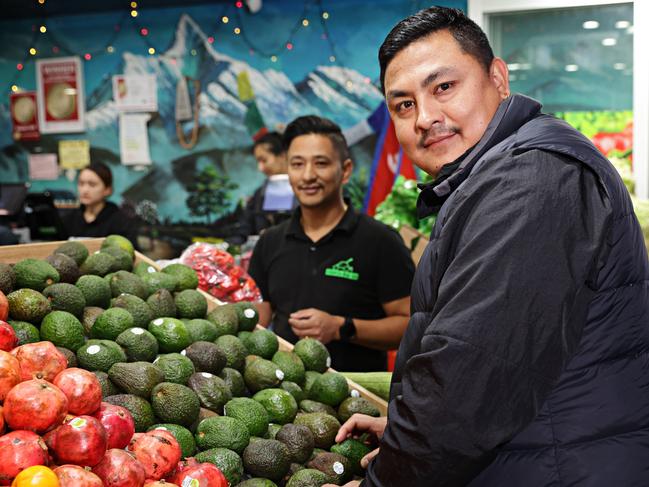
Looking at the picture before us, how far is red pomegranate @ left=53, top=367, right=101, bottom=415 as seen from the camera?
4.65 feet

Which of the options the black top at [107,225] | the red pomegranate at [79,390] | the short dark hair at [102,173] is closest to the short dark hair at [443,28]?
the red pomegranate at [79,390]

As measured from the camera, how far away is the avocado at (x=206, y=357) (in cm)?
200

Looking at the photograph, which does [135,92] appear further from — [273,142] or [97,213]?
[97,213]

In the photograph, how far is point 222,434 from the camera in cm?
174

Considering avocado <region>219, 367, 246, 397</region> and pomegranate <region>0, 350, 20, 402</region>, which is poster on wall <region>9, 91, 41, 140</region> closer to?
avocado <region>219, 367, 246, 397</region>

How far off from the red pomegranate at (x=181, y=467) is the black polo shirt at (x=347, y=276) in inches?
56.8

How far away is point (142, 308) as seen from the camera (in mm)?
2115

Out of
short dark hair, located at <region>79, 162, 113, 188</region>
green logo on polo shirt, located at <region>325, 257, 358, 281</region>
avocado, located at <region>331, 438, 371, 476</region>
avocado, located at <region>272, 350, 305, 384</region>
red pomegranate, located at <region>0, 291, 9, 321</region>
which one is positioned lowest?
avocado, located at <region>331, 438, 371, 476</region>

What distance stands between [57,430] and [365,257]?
189 centimetres

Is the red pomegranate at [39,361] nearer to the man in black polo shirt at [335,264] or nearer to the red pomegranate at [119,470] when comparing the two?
the red pomegranate at [119,470]

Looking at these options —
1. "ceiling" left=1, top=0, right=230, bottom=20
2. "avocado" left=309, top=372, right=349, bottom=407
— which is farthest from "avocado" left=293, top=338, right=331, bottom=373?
"ceiling" left=1, top=0, right=230, bottom=20

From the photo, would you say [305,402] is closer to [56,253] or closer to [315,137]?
[56,253]

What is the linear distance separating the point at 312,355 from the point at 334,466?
0.55 meters

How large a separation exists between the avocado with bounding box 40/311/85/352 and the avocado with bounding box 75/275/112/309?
0.76ft
